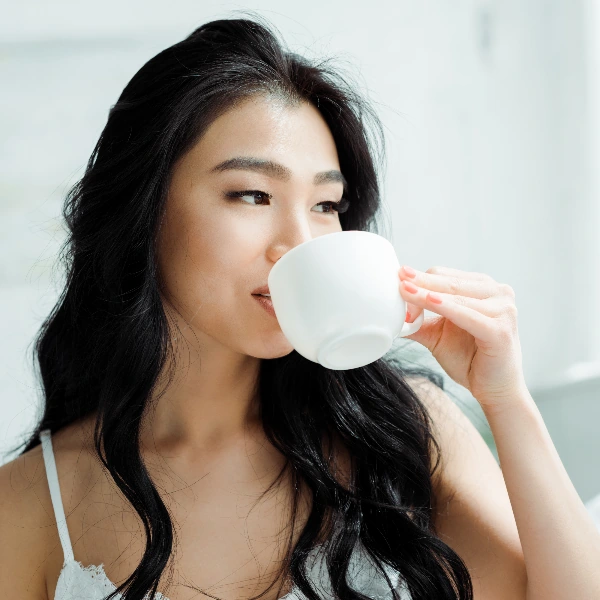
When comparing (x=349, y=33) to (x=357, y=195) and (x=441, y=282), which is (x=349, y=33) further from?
(x=441, y=282)

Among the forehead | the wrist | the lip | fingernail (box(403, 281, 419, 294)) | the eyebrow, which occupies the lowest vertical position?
the wrist

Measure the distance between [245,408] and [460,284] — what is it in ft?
1.81

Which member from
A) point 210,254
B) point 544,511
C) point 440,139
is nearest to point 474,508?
point 544,511

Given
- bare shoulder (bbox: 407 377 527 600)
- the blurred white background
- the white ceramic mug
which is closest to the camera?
the white ceramic mug

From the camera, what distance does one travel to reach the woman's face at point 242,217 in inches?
46.3

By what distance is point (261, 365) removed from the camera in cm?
149

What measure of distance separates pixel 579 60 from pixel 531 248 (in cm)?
56

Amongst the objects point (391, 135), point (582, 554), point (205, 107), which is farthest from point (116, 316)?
point (391, 135)

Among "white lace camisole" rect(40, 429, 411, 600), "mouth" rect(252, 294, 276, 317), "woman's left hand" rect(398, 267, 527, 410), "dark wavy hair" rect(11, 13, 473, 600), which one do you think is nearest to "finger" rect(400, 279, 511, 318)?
"woman's left hand" rect(398, 267, 527, 410)

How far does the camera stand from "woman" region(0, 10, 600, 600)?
1.18 metres

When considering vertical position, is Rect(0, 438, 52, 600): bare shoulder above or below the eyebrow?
below

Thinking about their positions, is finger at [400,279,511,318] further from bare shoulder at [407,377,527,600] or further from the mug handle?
bare shoulder at [407,377,527,600]

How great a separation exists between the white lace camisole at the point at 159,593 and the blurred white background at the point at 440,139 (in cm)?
49

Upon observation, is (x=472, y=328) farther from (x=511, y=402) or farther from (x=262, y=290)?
(x=262, y=290)
